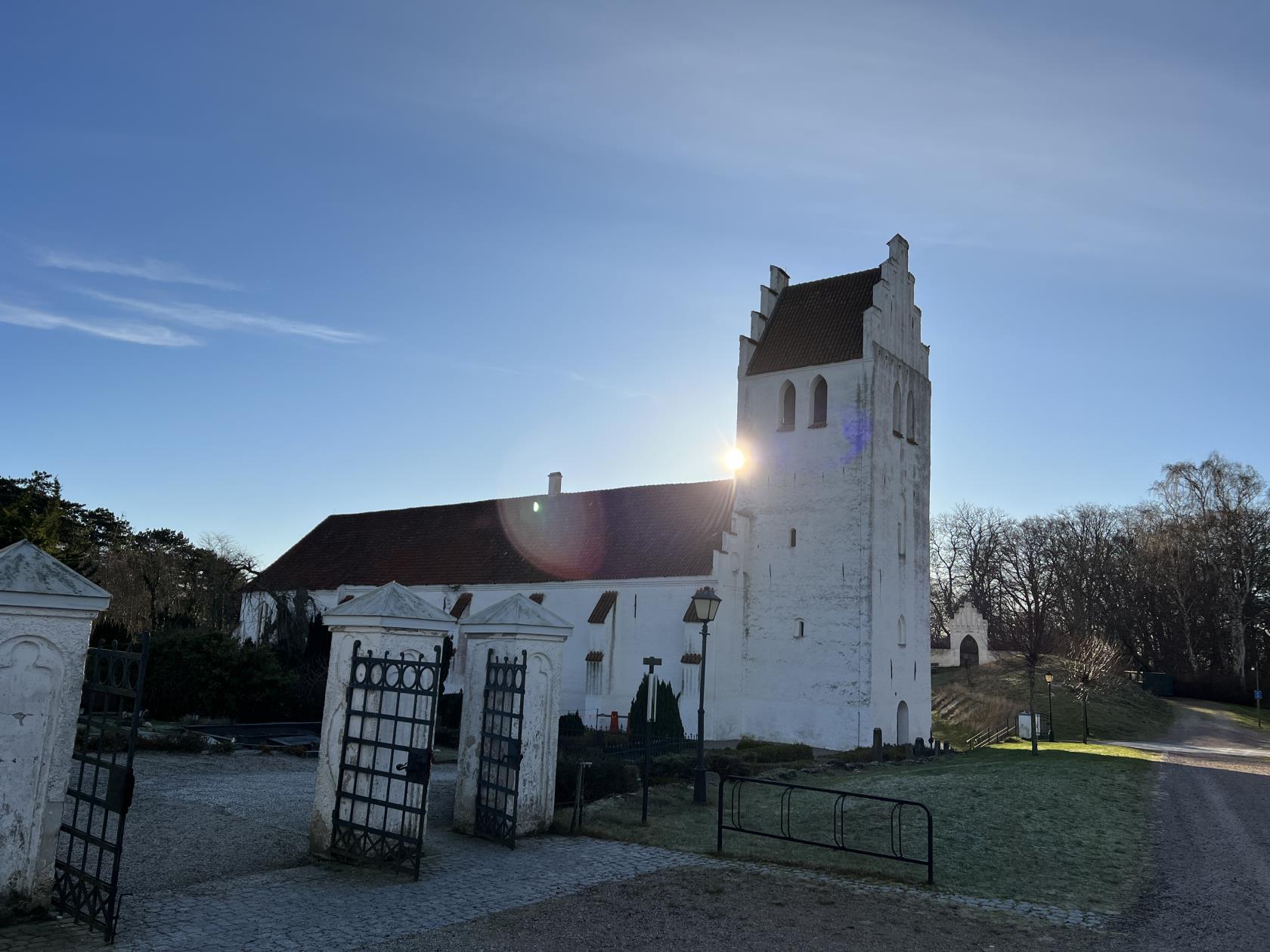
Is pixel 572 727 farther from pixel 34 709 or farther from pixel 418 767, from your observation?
pixel 34 709

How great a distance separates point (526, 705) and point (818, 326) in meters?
23.1

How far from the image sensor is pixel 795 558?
2995cm

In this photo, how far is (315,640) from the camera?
33.5 m

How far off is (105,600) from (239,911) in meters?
2.79

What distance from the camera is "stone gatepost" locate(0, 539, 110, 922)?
6.84m

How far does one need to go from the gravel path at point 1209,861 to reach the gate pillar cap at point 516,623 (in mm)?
6779

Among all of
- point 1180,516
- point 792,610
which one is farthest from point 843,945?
point 1180,516

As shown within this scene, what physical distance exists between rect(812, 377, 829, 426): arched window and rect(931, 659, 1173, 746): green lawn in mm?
14615

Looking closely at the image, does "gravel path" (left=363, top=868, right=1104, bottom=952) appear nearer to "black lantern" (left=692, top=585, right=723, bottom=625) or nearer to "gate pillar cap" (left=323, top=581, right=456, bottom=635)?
"gate pillar cap" (left=323, top=581, right=456, bottom=635)

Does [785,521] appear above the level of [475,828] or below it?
above

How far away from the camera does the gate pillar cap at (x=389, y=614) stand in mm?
9820

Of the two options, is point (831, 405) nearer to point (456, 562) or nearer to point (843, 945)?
point (456, 562)

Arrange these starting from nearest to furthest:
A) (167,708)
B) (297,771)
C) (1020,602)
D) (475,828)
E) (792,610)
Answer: (475,828) < (297,771) < (167,708) < (792,610) < (1020,602)

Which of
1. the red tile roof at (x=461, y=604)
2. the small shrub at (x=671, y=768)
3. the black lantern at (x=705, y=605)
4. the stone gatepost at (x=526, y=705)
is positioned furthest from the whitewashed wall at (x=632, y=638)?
the stone gatepost at (x=526, y=705)
